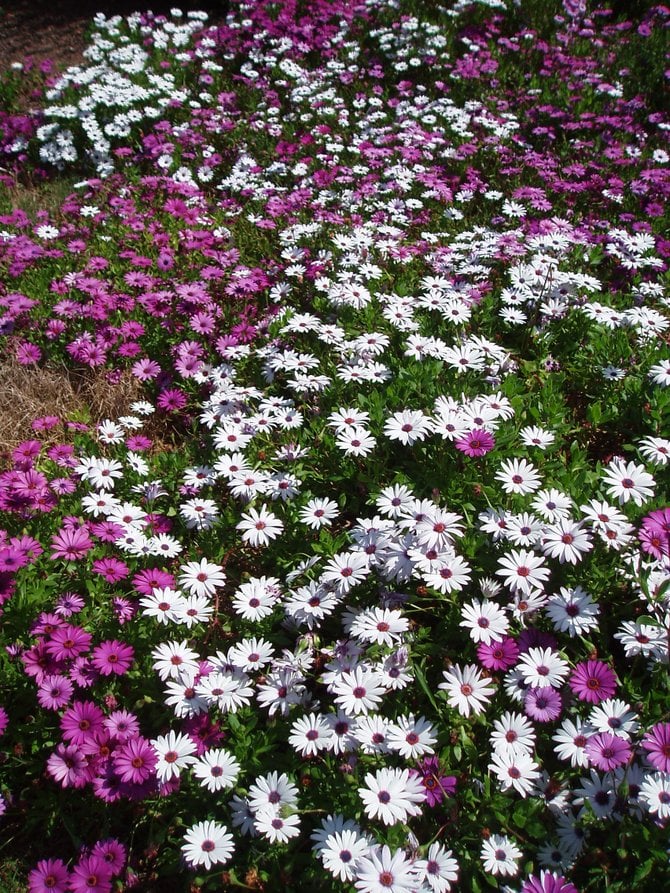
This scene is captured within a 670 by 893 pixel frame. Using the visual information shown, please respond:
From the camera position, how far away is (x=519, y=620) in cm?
215

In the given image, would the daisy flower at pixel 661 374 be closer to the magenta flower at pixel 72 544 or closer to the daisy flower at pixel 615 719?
the daisy flower at pixel 615 719

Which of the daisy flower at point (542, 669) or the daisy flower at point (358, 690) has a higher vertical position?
the daisy flower at point (542, 669)

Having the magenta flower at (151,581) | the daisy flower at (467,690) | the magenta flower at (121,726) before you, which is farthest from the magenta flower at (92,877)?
the daisy flower at (467,690)

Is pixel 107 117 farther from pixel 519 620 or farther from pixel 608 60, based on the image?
pixel 519 620

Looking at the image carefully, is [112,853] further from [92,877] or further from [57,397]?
[57,397]

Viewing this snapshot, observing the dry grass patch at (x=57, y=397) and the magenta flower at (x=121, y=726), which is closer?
the magenta flower at (x=121, y=726)

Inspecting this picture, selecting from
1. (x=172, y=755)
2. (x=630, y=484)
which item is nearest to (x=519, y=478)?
(x=630, y=484)

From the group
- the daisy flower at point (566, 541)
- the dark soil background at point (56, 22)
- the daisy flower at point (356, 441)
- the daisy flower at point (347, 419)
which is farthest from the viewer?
the dark soil background at point (56, 22)

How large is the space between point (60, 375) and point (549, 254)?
3.37 m

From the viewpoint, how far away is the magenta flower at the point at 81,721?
6.76 ft

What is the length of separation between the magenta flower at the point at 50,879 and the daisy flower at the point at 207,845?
1.15 ft

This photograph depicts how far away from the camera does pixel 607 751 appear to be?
5.77ft

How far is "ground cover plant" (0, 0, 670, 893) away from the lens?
6.07 feet

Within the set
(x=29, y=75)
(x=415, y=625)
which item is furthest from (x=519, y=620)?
(x=29, y=75)
